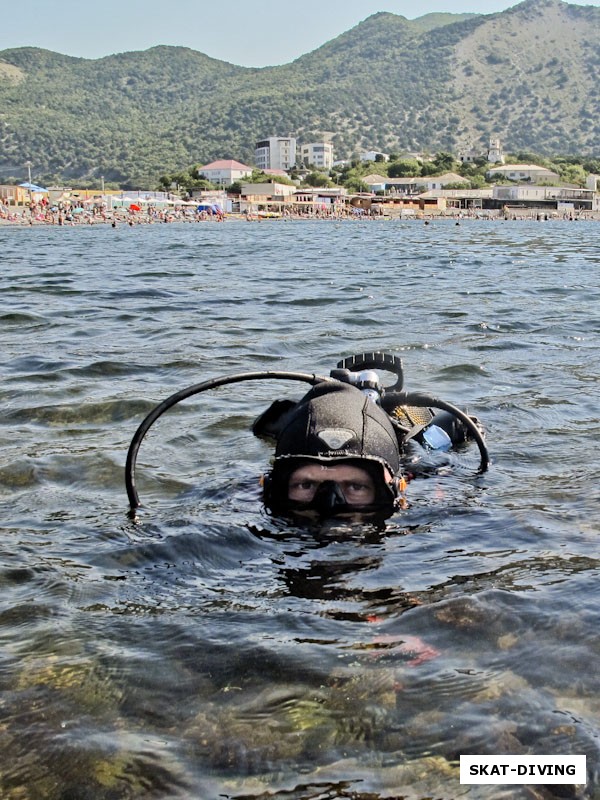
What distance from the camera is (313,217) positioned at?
153875 millimetres

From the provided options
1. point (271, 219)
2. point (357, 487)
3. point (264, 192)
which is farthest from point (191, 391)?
point (264, 192)

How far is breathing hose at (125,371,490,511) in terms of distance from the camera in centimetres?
464

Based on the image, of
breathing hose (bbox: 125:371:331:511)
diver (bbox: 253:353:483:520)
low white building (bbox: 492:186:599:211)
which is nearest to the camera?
breathing hose (bbox: 125:371:331:511)

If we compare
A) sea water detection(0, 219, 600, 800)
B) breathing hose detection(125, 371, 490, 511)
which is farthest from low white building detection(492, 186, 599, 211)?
breathing hose detection(125, 371, 490, 511)

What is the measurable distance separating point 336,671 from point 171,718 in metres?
0.71

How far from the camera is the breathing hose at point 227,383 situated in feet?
15.2

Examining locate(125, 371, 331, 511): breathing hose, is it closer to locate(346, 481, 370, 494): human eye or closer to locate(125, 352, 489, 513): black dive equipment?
locate(125, 352, 489, 513): black dive equipment

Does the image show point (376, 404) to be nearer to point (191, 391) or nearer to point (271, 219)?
point (191, 391)

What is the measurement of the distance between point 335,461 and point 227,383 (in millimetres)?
744

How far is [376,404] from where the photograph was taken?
19.1 feet

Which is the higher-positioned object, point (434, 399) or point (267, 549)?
point (434, 399)

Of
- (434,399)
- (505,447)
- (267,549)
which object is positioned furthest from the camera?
(505,447)

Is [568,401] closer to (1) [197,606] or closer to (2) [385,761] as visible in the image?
(1) [197,606]

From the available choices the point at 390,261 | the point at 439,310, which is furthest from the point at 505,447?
the point at 390,261
